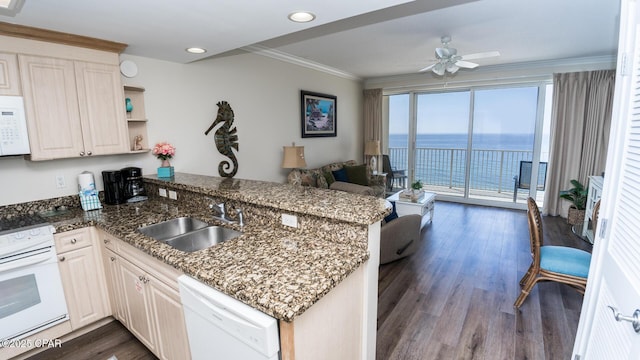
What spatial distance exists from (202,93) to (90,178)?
142cm

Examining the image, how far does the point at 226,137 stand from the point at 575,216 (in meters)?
5.16

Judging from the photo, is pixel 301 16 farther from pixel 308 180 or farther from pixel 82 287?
pixel 308 180

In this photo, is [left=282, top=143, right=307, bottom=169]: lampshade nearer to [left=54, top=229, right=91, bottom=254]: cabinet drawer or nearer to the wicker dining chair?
[left=54, top=229, right=91, bottom=254]: cabinet drawer

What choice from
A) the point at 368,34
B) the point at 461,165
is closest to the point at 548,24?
the point at 368,34

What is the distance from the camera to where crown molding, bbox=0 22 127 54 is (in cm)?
195

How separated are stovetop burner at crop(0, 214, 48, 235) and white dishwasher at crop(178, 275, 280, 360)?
4.74 feet

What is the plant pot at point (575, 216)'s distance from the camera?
4.33 metres

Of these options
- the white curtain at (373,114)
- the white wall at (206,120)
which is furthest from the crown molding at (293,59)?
the white curtain at (373,114)

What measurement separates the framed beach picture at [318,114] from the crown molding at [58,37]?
275cm

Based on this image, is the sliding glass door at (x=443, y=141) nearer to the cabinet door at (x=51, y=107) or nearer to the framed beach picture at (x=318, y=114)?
the framed beach picture at (x=318, y=114)

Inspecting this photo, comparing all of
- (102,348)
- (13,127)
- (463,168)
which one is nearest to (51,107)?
(13,127)

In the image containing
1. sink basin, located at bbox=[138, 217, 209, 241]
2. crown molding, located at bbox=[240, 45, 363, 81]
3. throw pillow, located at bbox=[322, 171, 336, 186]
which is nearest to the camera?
sink basin, located at bbox=[138, 217, 209, 241]

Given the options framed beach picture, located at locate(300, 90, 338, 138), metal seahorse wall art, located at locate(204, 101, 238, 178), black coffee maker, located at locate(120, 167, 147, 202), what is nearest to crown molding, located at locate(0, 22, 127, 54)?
black coffee maker, located at locate(120, 167, 147, 202)

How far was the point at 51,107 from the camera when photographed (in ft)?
7.18
